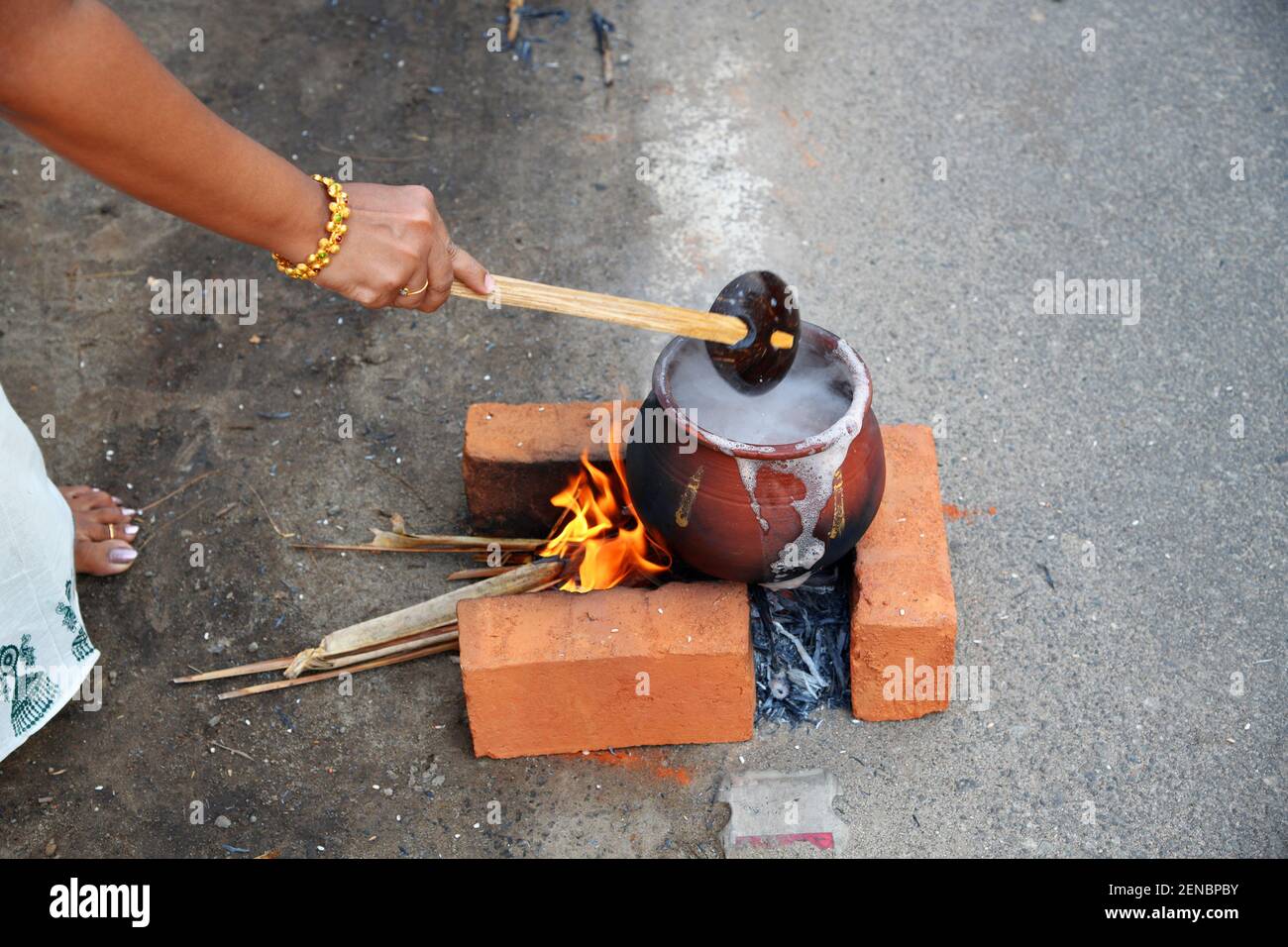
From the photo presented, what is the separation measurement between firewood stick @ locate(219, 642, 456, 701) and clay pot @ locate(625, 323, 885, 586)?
2.96 feet

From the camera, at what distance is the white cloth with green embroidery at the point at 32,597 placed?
321cm

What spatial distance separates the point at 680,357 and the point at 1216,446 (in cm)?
213

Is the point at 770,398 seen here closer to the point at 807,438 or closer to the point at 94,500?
the point at 807,438

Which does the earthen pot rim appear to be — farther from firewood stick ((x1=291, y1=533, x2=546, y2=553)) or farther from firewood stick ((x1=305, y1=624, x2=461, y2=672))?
firewood stick ((x1=305, y1=624, x2=461, y2=672))

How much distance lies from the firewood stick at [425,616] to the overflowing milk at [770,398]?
0.76 metres

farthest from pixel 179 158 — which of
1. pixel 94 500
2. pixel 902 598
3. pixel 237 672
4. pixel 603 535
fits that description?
pixel 902 598

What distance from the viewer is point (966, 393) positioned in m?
4.45

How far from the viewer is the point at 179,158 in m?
2.46

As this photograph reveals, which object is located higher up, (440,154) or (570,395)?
(440,154)

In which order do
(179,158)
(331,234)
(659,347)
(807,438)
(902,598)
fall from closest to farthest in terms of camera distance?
(179,158), (331,234), (807,438), (902,598), (659,347)

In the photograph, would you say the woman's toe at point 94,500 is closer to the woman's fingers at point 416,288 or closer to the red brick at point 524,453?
the red brick at point 524,453

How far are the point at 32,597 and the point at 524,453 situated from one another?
4.77 ft
